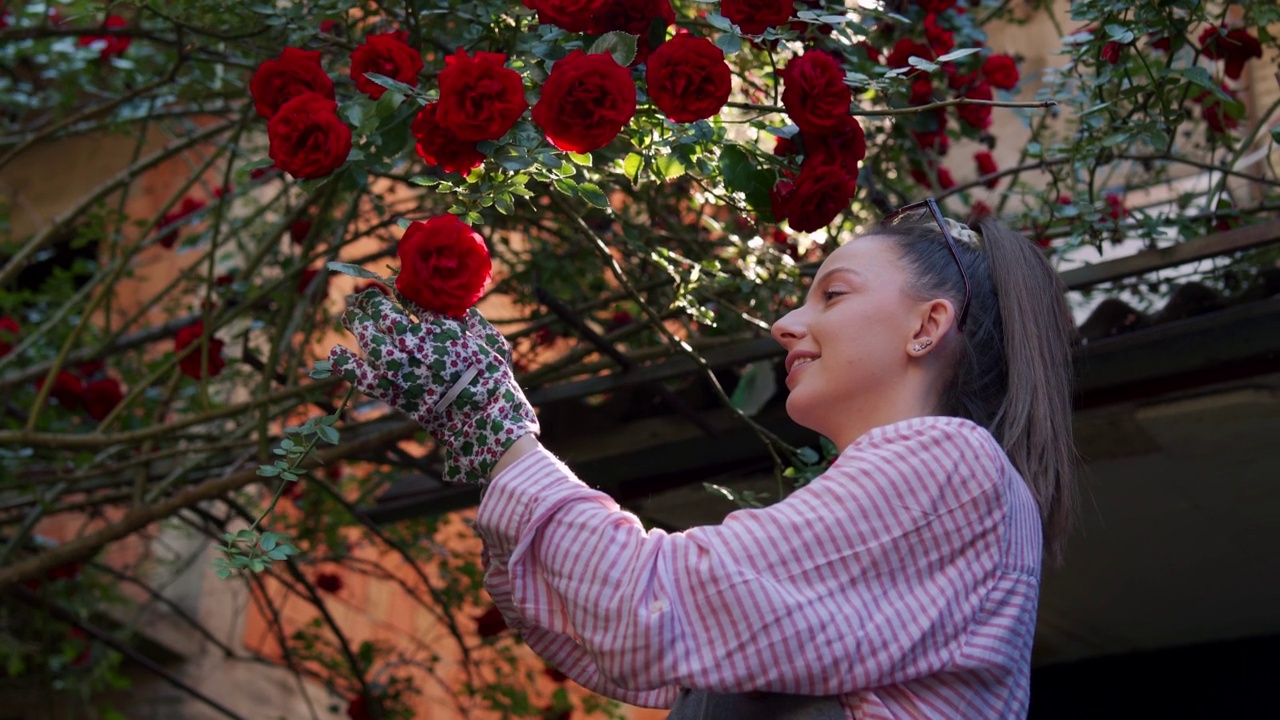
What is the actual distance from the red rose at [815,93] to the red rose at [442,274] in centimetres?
76

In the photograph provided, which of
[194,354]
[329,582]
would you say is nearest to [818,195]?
[194,354]

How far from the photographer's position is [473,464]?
160cm

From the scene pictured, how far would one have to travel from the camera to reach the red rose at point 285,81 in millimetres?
2318

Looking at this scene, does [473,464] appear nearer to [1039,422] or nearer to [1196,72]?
[1039,422]

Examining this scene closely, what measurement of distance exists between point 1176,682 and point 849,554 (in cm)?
299

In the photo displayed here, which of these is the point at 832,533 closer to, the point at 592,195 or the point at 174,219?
the point at 592,195

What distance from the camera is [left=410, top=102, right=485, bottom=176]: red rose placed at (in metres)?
2.08

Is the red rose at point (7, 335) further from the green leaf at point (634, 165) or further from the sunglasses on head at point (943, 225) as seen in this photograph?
the sunglasses on head at point (943, 225)

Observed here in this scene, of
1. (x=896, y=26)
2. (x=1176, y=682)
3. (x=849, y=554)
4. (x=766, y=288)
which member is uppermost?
(x=896, y=26)

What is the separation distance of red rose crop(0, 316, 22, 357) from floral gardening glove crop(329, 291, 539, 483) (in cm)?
327

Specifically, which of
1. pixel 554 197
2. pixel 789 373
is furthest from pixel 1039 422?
pixel 554 197

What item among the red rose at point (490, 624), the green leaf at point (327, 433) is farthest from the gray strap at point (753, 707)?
the red rose at point (490, 624)

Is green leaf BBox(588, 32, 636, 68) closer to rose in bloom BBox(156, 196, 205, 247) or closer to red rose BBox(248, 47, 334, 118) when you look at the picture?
red rose BBox(248, 47, 334, 118)

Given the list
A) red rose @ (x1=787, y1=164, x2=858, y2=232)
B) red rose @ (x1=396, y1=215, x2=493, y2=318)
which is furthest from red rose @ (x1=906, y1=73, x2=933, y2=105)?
red rose @ (x1=396, y1=215, x2=493, y2=318)
